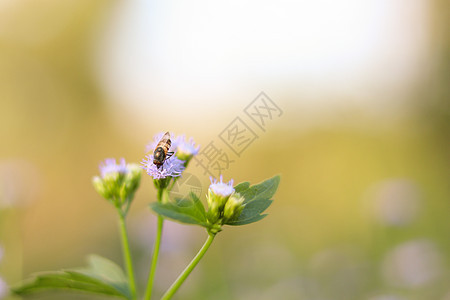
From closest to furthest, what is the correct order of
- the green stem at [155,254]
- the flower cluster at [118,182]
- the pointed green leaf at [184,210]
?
1. the pointed green leaf at [184,210]
2. the green stem at [155,254]
3. the flower cluster at [118,182]

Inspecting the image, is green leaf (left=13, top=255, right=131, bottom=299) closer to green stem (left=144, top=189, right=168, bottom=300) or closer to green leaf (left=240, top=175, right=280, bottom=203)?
green stem (left=144, top=189, right=168, bottom=300)

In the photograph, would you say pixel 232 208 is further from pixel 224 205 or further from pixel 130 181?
pixel 130 181

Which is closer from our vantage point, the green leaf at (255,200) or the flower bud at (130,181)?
the green leaf at (255,200)

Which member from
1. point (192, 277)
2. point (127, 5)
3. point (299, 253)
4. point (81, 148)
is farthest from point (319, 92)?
point (127, 5)

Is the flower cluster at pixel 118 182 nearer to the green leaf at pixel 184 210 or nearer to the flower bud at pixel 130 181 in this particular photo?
the flower bud at pixel 130 181

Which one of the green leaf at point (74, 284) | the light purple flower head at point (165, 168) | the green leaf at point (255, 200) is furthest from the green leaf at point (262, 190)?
the green leaf at point (74, 284)

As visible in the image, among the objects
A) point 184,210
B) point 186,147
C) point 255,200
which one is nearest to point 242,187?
point 255,200
